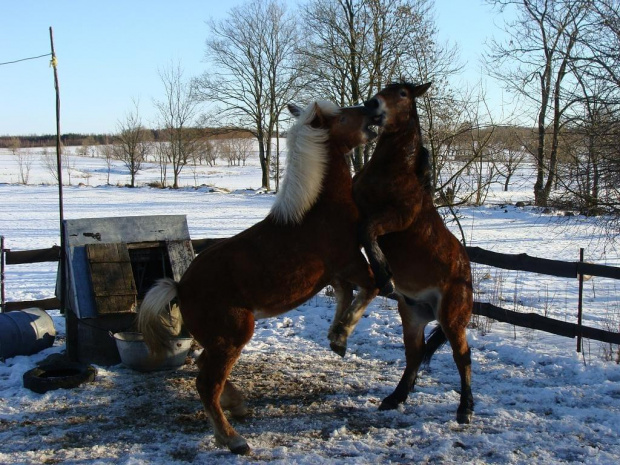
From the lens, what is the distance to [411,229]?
4.46 meters

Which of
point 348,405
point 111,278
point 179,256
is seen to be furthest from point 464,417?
point 111,278

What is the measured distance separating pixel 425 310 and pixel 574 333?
7.67ft

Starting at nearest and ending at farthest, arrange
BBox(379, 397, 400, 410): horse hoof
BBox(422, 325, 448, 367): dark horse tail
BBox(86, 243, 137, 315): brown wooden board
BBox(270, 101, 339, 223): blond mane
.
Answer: BBox(270, 101, 339, 223): blond mane → BBox(379, 397, 400, 410): horse hoof → BBox(422, 325, 448, 367): dark horse tail → BBox(86, 243, 137, 315): brown wooden board

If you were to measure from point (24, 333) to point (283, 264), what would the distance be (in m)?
3.70

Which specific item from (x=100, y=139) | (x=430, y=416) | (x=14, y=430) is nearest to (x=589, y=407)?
(x=430, y=416)

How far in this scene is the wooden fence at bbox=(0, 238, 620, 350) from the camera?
5859mm

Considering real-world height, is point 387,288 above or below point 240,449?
above

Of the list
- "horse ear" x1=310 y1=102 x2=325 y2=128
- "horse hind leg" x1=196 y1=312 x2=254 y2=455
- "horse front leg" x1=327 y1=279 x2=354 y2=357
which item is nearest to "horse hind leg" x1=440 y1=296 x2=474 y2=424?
"horse front leg" x1=327 y1=279 x2=354 y2=357

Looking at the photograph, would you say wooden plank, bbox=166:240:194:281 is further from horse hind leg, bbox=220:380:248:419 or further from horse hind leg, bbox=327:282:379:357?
horse hind leg, bbox=327:282:379:357

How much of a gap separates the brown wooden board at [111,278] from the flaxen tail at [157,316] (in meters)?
1.80

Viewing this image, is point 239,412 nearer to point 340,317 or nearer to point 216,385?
point 216,385

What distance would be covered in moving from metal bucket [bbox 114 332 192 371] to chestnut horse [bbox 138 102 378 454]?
4.82ft

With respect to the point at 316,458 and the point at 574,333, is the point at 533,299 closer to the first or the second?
the point at 574,333

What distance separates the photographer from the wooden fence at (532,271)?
5.86m
